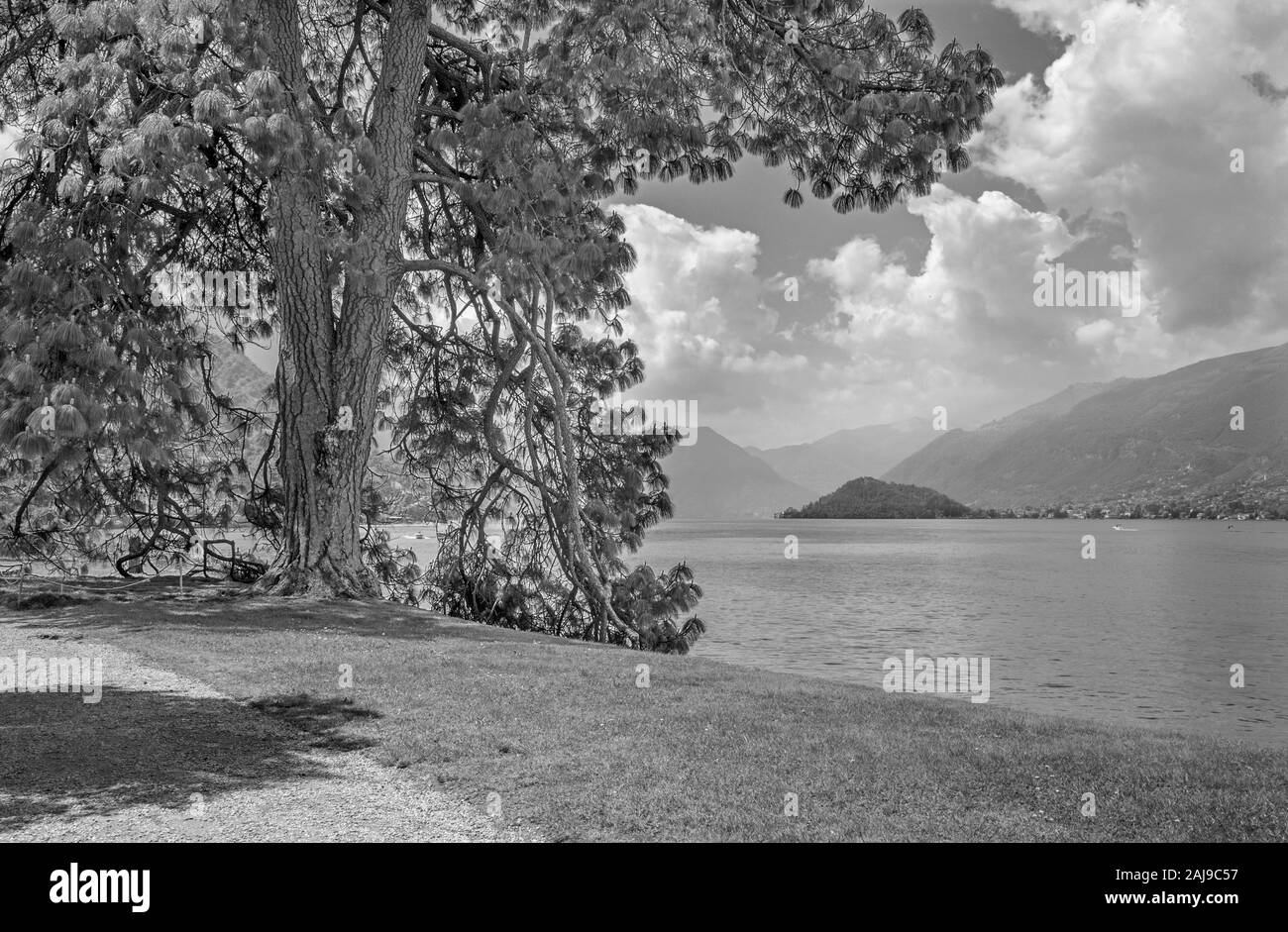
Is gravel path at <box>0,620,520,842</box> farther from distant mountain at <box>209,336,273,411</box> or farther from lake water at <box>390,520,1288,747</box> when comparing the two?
lake water at <box>390,520,1288,747</box>

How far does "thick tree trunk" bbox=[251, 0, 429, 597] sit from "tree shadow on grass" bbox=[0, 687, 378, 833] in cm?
641

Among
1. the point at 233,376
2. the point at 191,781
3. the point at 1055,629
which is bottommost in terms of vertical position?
the point at 1055,629

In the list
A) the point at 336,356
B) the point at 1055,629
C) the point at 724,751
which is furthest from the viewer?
the point at 1055,629

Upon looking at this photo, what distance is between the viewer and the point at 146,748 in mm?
7395

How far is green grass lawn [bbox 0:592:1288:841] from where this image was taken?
18.7 ft

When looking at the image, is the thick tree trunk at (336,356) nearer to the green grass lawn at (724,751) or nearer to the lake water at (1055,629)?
the green grass lawn at (724,751)

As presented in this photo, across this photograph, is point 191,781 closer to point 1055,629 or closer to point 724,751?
point 724,751

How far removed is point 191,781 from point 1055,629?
33.5 m

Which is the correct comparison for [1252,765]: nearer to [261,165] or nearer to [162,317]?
[261,165]

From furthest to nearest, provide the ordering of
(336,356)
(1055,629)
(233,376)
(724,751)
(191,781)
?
(1055,629)
(233,376)
(336,356)
(724,751)
(191,781)

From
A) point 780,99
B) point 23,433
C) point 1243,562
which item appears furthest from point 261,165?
point 1243,562

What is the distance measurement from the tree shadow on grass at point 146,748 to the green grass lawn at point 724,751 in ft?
0.74

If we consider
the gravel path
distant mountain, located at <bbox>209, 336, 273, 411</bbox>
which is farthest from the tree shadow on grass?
distant mountain, located at <bbox>209, 336, 273, 411</bbox>

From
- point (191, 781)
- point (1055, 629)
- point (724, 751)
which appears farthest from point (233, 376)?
point (1055, 629)
